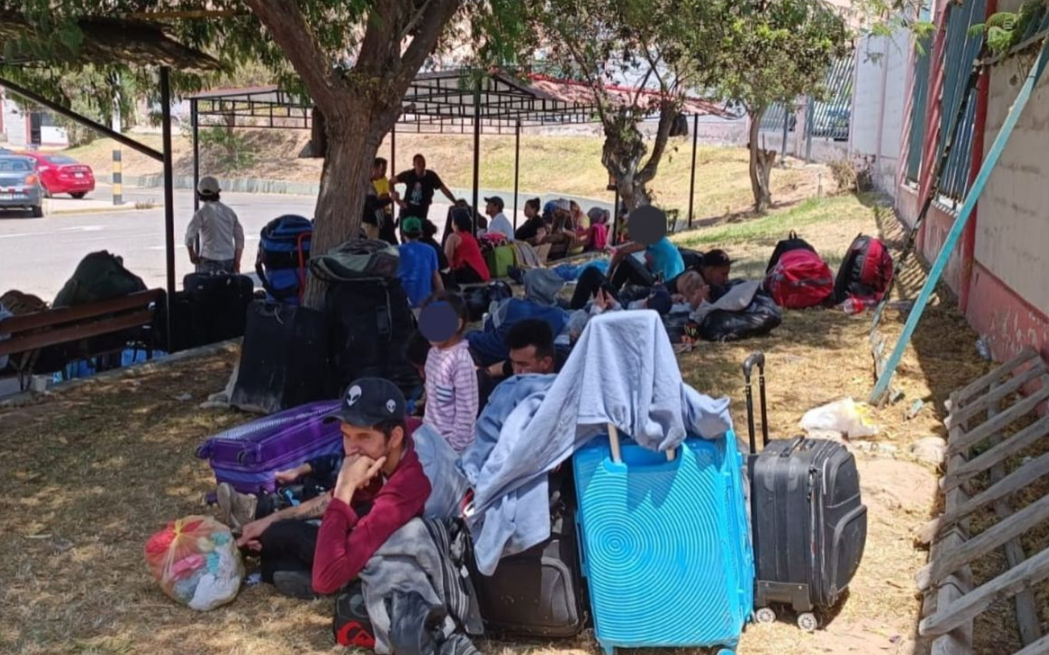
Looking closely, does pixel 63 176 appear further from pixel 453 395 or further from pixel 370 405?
pixel 370 405

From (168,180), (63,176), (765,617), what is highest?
(168,180)

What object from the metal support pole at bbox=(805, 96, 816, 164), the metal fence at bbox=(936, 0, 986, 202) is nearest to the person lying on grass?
the metal fence at bbox=(936, 0, 986, 202)

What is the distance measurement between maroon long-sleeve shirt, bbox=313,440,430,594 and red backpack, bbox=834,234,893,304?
7.37 meters

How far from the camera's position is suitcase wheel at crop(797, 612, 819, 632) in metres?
3.99

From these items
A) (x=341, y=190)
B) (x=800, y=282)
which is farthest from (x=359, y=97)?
(x=800, y=282)

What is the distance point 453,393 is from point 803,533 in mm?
1787

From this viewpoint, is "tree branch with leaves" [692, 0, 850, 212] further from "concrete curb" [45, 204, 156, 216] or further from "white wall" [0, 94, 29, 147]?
"white wall" [0, 94, 29, 147]

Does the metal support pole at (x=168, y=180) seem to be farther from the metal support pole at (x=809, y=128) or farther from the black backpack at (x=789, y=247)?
the metal support pole at (x=809, y=128)

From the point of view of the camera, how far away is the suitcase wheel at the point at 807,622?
3.99 meters

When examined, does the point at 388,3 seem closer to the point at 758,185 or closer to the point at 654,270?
the point at 654,270

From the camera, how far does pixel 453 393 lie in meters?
5.05

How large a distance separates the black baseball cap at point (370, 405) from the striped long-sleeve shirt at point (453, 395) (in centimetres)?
116

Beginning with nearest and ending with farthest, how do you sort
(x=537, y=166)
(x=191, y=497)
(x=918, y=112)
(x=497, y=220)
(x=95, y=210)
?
(x=191, y=497)
(x=497, y=220)
(x=918, y=112)
(x=95, y=210)
(x=537, y=166)

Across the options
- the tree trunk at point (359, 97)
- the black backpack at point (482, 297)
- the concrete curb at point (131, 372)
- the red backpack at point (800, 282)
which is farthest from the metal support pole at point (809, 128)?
the tree trunk at point (359, 97)
